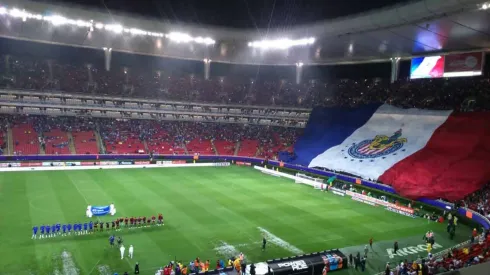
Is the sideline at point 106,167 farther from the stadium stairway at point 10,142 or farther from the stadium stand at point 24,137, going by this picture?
the stadium stairway at point 10,142

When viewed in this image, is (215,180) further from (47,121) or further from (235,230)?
(47,121)

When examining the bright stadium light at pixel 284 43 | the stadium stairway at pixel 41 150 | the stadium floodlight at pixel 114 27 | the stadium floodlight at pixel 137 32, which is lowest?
the stadium stairway at pixel 41 150

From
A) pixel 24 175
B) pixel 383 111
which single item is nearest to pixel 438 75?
pixel 383 111

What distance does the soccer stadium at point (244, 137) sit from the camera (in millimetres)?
23844

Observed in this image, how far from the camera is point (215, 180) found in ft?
149

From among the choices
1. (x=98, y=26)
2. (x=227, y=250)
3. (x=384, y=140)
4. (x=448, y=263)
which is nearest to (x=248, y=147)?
(x=384, y=140)

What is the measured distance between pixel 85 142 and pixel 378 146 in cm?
4172

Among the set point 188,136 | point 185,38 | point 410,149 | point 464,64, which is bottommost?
point 188,136

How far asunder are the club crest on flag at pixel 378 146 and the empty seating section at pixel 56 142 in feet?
130

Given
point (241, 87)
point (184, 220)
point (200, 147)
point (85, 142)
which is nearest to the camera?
point (184, 220)

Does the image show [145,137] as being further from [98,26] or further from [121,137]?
[98,26]

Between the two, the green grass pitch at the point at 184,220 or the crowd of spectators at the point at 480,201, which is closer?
the green grass pitch at the point at 184,220

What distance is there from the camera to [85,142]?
56.8 meters

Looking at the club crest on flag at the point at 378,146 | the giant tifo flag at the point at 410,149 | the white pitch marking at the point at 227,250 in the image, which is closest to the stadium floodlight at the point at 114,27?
the giant tifo flag at the point at 410,149
